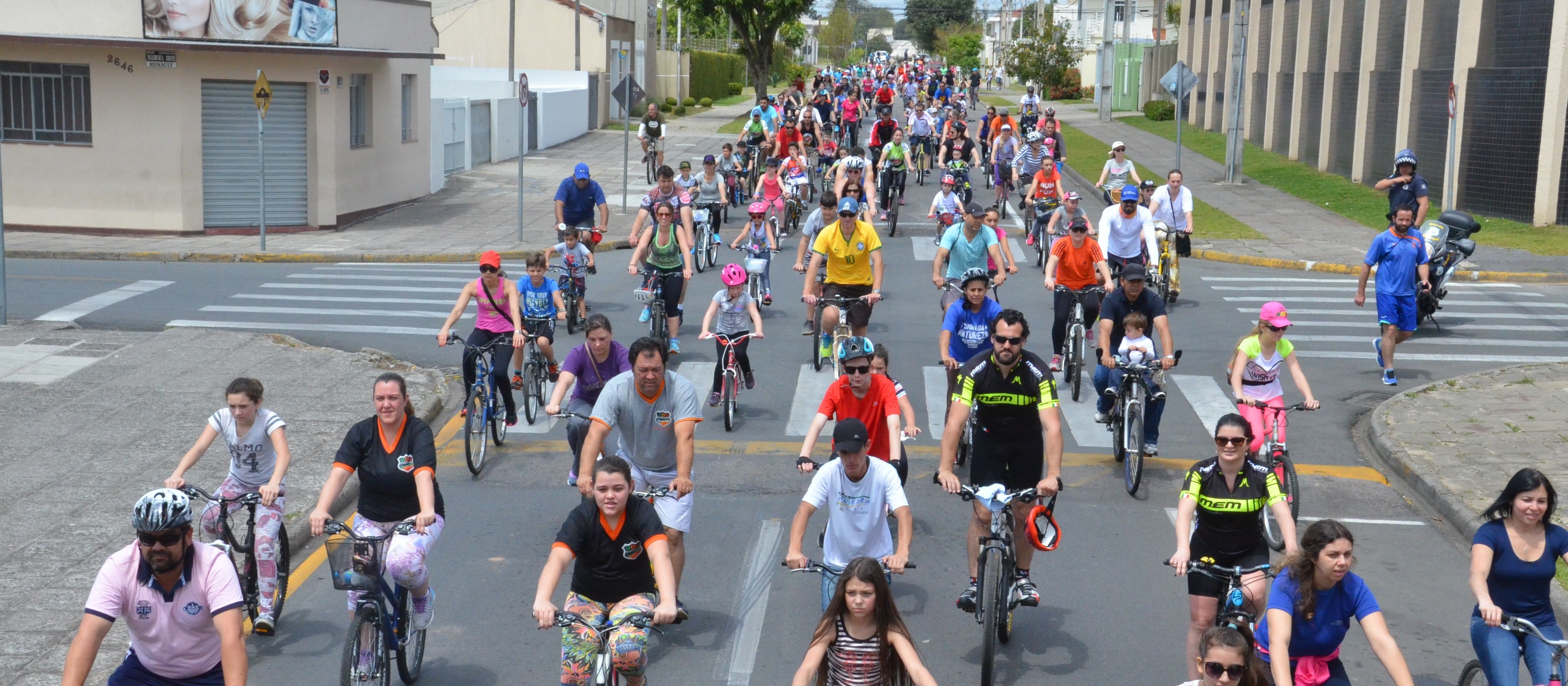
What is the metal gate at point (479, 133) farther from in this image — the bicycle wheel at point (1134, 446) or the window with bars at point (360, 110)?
the bicycle wheel at point (1134, 446)

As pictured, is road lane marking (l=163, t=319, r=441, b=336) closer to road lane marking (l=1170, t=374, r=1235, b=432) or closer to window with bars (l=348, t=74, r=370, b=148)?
road lane marking (l=1170, t=374, r=1235, b=432)

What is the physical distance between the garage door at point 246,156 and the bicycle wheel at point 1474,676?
946 inches

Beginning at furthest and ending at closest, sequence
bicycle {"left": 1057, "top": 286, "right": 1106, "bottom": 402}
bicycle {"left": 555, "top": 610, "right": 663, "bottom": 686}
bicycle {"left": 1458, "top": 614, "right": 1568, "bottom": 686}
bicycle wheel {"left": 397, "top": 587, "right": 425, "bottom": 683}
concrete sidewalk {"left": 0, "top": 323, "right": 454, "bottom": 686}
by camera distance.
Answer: bicycle {"left": 1057, "top": 286, "right": 1106, "bottom": 402} → concrete sidewalk {"left": 0, "top": 323, "right": 454, "bottom": 686} → bicycle wheel {"left": 397, "top": 587, "right": 425, "bottom": 683} → bicycle {"left": 1458, "top": 614, "right": 1568, "bottom": 686} → bicycle {"left": 555, "top": 610, "right": 663, "bottom": 686}

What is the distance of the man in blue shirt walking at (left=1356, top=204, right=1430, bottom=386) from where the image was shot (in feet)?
48.4

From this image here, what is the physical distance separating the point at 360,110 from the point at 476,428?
746 inches

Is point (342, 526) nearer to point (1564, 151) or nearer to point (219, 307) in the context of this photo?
→ point (219, 307)

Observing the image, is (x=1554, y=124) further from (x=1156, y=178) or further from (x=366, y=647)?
(x=366, y=647)

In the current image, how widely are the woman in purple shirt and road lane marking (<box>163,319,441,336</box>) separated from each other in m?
7.94

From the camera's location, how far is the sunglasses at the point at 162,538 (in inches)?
210

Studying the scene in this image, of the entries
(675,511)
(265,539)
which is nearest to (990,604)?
(675,511)

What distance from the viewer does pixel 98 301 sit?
19.3 meters

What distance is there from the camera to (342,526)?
716cm

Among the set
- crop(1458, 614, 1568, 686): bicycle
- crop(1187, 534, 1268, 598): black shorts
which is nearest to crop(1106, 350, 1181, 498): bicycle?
crop(1187, 534, 1268, 598): black shorts

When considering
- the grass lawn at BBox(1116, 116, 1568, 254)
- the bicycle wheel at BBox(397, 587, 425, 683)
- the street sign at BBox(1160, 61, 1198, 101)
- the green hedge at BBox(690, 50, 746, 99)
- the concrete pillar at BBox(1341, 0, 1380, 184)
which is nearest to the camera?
the bicycle wheel at BBox(397, 587, 425, 683)
